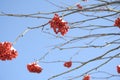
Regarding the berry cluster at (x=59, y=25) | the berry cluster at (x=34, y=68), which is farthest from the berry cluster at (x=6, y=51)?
the berry cluster at (x=34, y=68)

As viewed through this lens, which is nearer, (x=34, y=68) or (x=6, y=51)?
(x=6, y=51)

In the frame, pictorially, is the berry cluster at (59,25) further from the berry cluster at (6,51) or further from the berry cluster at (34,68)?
the berry cluster at (34,68)

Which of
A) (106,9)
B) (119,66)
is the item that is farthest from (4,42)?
(119,66)

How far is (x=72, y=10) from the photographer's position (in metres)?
2.90

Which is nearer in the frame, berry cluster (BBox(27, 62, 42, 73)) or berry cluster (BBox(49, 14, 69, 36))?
berry cluster (BBox(49, 14, 69, 36))

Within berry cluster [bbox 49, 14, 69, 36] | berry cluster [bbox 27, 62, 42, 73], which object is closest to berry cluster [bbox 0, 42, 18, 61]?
berry cluster [bbox 49, 14, 69, 36]

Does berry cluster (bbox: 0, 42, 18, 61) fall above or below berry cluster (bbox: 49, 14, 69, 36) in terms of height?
below

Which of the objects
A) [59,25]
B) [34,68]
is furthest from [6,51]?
[34,68]

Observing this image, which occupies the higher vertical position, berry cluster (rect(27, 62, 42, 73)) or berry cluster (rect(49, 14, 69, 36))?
berry cluster (rect(27, 62, 42, 73))

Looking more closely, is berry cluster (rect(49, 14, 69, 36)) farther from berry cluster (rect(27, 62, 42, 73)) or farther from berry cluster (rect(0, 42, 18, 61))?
berry cluster (rect(27, 62, 42, 73))

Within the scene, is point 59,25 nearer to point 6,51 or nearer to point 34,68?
point 6,51

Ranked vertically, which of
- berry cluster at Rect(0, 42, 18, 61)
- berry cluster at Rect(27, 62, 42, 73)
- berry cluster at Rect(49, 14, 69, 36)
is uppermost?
berry cluster at Rect(27, 62, 42, 73)

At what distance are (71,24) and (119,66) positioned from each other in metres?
1.88

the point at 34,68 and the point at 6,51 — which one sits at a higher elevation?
the point at 34,68
